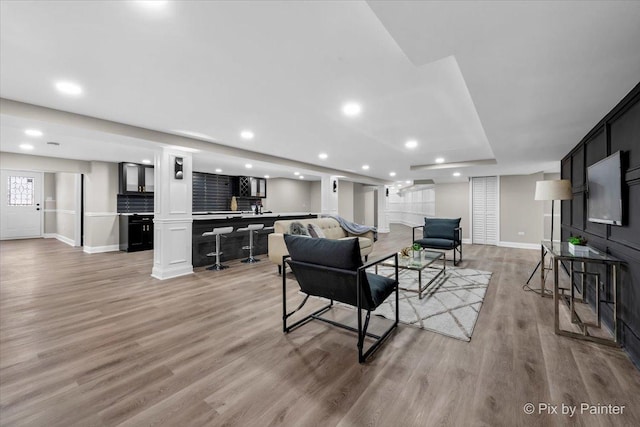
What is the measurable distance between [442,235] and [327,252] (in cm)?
416

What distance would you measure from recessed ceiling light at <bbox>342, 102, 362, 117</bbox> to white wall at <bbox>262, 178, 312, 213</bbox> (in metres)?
7.36

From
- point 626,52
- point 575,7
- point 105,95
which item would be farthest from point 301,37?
point 105,95

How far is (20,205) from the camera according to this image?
884 cm

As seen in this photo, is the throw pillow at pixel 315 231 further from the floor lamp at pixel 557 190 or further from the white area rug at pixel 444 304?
the floor lamp at pixel 557 190

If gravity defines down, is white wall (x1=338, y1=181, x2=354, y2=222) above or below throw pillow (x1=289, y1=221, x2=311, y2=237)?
above

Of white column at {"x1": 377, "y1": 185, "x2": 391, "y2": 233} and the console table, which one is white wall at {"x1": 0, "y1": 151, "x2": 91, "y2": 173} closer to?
the console table

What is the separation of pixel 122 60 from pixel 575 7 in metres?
2.72

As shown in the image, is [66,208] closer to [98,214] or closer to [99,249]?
[98,214]

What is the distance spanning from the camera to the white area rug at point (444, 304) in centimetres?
265

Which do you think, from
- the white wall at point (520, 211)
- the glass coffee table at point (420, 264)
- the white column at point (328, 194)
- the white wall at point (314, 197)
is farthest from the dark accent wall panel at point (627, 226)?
the white wall at point (314, 197)

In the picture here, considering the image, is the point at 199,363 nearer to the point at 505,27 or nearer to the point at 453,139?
the point at 505,27

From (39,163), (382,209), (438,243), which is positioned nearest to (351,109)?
(438,243)

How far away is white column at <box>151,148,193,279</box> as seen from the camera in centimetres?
437

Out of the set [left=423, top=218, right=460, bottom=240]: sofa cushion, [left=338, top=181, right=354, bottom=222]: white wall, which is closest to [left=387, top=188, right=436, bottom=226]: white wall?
[left=338, top=181, right=354, bottom=222]: white wall
